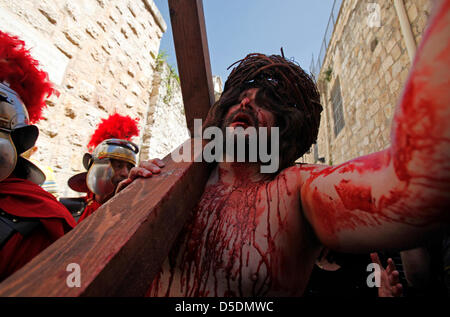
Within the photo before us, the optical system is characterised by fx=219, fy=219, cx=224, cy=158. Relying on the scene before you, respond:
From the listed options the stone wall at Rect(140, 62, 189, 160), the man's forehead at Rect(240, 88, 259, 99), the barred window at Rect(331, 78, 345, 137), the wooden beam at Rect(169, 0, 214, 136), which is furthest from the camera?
the barred window at Rect(331, 78, 345, 137)

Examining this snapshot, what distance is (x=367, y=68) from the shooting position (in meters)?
5.38

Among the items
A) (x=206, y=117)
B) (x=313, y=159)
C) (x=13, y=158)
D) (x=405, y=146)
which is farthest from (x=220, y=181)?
(x=313, y=159)

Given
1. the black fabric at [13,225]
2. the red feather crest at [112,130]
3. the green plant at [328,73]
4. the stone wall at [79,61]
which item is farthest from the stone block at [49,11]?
the green plant at [328,73]

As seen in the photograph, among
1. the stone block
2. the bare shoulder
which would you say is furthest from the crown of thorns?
the stone block

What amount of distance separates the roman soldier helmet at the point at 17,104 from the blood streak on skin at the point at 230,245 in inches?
56.2

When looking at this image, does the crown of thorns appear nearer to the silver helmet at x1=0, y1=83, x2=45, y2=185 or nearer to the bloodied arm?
the bloodied arm

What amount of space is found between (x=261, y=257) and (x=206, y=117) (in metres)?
0.88

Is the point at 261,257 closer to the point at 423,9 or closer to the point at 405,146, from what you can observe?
the point at 405,146

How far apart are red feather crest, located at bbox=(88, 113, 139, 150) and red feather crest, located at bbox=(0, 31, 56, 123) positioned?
167cm

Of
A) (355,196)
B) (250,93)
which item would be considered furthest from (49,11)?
(355,196)

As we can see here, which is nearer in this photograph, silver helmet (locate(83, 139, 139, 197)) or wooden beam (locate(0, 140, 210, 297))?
wooden beam (locate(0, 140, 210, 297))

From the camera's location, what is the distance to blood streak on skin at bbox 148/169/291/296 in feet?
2.77

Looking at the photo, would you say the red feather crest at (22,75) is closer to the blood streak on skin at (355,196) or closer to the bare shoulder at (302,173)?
the bare shoulder at (302,173)
